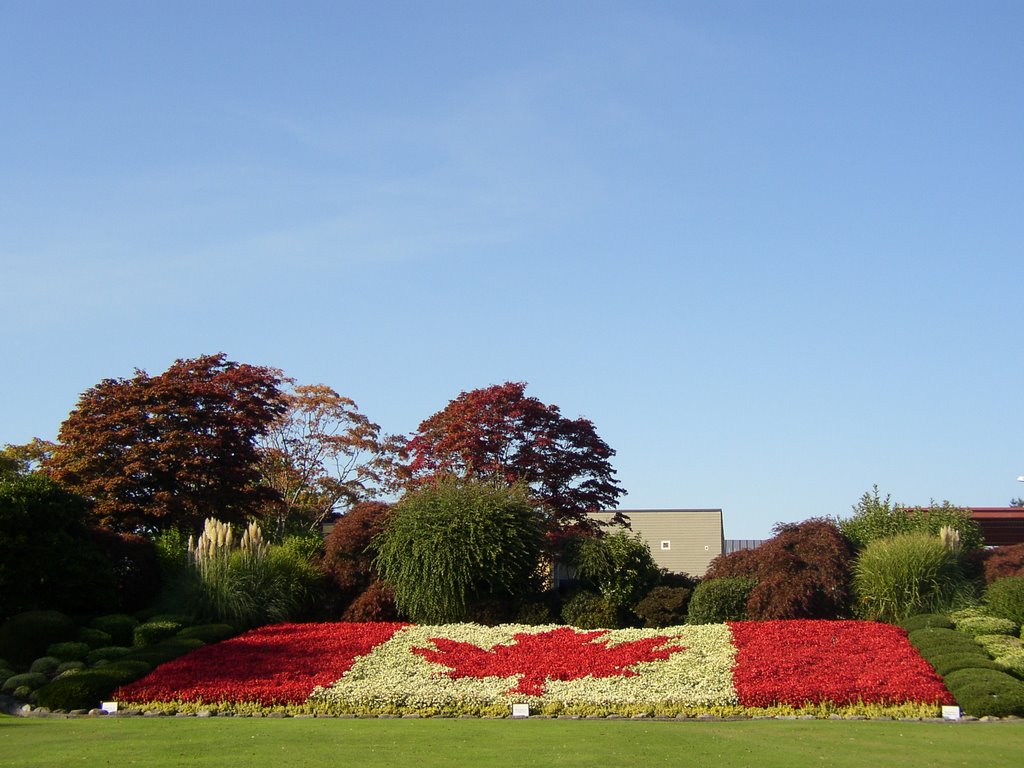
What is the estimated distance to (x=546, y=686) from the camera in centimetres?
1741

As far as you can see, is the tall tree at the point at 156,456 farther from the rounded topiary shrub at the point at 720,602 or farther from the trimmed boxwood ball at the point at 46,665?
the rounded topiary shrub at the point at 720,602

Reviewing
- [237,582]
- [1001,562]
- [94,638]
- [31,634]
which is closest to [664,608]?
[1001,562]

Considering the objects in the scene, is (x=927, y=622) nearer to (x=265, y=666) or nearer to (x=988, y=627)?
(x=988, y=627)

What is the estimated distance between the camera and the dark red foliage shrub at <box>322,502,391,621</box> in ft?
82.0

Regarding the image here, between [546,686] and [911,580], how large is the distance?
28.5 feet

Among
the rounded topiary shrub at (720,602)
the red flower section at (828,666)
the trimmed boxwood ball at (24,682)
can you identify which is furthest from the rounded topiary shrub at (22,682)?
the rounded topiary shrub at (720,602)

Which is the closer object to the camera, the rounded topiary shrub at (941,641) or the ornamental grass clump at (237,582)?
the rounded topiary shrub at (941,641)

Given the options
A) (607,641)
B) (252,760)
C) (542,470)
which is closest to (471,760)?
(252,760)

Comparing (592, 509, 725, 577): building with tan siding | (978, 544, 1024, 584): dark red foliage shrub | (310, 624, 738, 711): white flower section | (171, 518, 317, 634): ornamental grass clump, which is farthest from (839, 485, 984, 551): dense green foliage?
(592, 509, 725, 577): building with tan siding

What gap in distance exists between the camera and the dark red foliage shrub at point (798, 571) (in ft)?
73.6

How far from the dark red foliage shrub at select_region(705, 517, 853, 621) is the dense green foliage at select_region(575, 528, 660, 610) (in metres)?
1.59

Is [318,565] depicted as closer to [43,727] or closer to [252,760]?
[43,727]

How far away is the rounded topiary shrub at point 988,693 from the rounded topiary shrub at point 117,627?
579 inches

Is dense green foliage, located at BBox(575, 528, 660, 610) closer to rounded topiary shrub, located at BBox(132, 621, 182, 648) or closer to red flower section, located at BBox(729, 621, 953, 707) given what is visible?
red flower section, located at BBox(729, 621, 953, 707)
